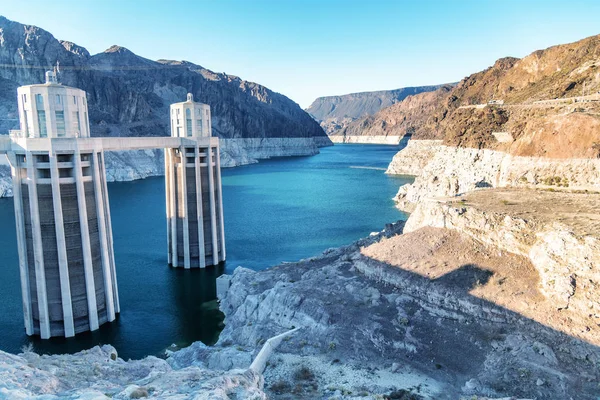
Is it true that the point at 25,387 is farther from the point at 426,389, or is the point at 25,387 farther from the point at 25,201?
the point at 25,201

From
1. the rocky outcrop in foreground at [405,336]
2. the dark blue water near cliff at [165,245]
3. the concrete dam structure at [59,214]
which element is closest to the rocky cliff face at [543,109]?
the rocky outcrop in foreground at [405,336]

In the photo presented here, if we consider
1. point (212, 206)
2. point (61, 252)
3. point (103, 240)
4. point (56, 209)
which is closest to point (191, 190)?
point (212, 206)

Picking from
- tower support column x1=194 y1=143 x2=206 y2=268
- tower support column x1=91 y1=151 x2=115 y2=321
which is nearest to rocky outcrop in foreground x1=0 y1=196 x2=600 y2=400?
tower support column x1=91 y1=151 x2=115 y2=321

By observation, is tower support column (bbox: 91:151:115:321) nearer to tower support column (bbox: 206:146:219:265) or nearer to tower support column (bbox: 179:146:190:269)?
tower support column (bbox: 179:146:190:269)

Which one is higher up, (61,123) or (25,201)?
(61,123)

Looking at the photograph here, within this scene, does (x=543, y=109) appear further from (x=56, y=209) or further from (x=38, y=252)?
(x=38, y=252)

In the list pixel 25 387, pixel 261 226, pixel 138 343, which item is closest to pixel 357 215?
pixel 261 226
